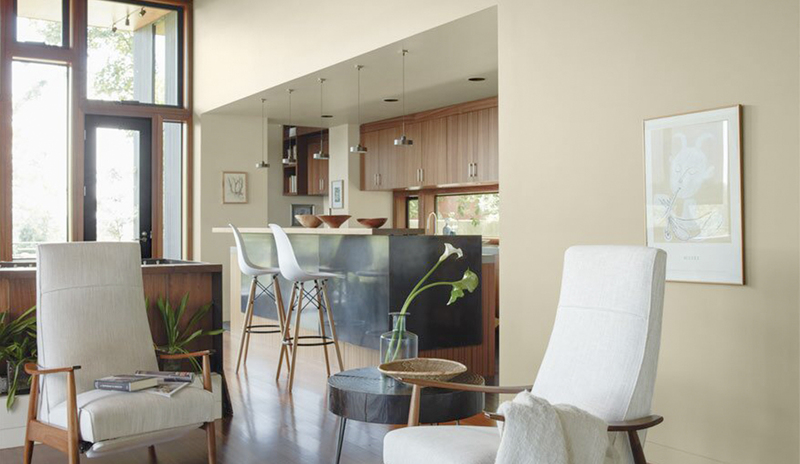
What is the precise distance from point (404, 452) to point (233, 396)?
2.80 metres

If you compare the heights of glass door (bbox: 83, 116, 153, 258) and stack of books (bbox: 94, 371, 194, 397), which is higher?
glass door (bbox: 83, 116, 153, 258)

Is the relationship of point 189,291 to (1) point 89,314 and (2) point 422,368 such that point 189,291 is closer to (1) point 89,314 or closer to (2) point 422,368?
(1) point 89,314

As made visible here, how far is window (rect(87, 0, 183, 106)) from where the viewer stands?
874 cm

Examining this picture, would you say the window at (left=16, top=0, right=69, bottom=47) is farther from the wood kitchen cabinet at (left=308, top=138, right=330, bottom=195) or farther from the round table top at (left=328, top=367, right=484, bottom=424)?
the round table top at (left=328, top=367, right=484, bottom=424)

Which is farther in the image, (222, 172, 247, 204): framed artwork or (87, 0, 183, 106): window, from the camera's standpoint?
(222, 172, 247, 204): framed artwork

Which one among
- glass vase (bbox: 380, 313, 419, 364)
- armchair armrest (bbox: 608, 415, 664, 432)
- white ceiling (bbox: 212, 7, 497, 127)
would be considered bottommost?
armchair armrest (bbox: 608, 415, 664, 432)

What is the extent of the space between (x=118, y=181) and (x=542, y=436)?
769cm

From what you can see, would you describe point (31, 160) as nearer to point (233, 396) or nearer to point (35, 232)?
point (35, 232)

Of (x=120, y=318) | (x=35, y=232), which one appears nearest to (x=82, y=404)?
(x=120, y=318)

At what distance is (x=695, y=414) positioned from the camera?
11.6ft

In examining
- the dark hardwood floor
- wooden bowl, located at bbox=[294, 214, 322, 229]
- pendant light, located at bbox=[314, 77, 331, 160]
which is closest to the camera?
the dark hardwood floor

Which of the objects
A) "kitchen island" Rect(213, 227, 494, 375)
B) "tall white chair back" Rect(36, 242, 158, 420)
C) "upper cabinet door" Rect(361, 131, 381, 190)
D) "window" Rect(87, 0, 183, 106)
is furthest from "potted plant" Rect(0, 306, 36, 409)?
"upper cabinet door" Rect(361, 131, 381, 190)

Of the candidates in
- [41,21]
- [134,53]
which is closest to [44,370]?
[41,21]

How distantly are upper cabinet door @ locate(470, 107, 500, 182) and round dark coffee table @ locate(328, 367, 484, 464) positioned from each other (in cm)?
504
